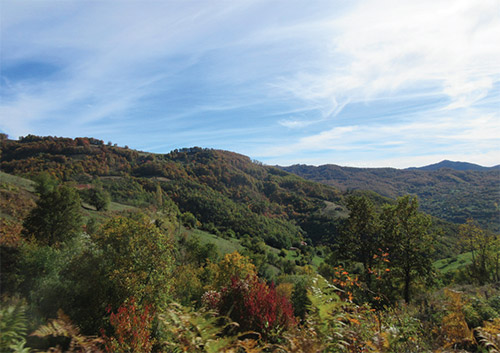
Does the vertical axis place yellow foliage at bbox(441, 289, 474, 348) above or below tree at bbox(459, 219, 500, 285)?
above

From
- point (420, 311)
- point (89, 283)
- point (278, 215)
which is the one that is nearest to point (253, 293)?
point (420, 311)

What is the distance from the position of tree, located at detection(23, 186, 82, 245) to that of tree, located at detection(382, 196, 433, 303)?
81.5 ft

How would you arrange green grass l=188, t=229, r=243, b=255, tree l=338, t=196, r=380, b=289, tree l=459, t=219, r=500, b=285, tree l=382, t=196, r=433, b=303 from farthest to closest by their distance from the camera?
green grass l=188, t=229, r=243, b=255, tree l=459, t=219, r=500, b=285, tree l=338, t=196, r=380, b=289, tree l=382, t=196, r=433, b=303

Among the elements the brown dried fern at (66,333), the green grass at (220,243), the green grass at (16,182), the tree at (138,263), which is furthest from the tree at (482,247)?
the green grass at (16,182)

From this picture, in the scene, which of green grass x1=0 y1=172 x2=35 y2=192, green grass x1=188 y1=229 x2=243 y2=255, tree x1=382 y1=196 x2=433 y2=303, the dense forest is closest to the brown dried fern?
the dense forest

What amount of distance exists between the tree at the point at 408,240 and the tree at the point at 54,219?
2485cm

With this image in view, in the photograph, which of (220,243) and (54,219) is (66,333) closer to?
(54,219)

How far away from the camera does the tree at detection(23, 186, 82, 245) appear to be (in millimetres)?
20578

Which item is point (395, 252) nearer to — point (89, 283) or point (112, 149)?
point (89, 283)

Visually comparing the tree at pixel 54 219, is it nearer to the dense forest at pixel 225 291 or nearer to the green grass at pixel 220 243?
the dense forest at pixel 225 291

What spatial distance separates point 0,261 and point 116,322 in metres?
15.3

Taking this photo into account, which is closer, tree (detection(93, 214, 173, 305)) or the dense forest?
the dense forest

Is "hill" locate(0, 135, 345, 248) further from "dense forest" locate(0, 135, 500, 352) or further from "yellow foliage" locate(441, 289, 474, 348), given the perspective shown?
"yellow foliage" locate(441, 289, 474, 348)

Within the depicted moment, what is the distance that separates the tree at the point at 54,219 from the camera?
20578 millimetres
